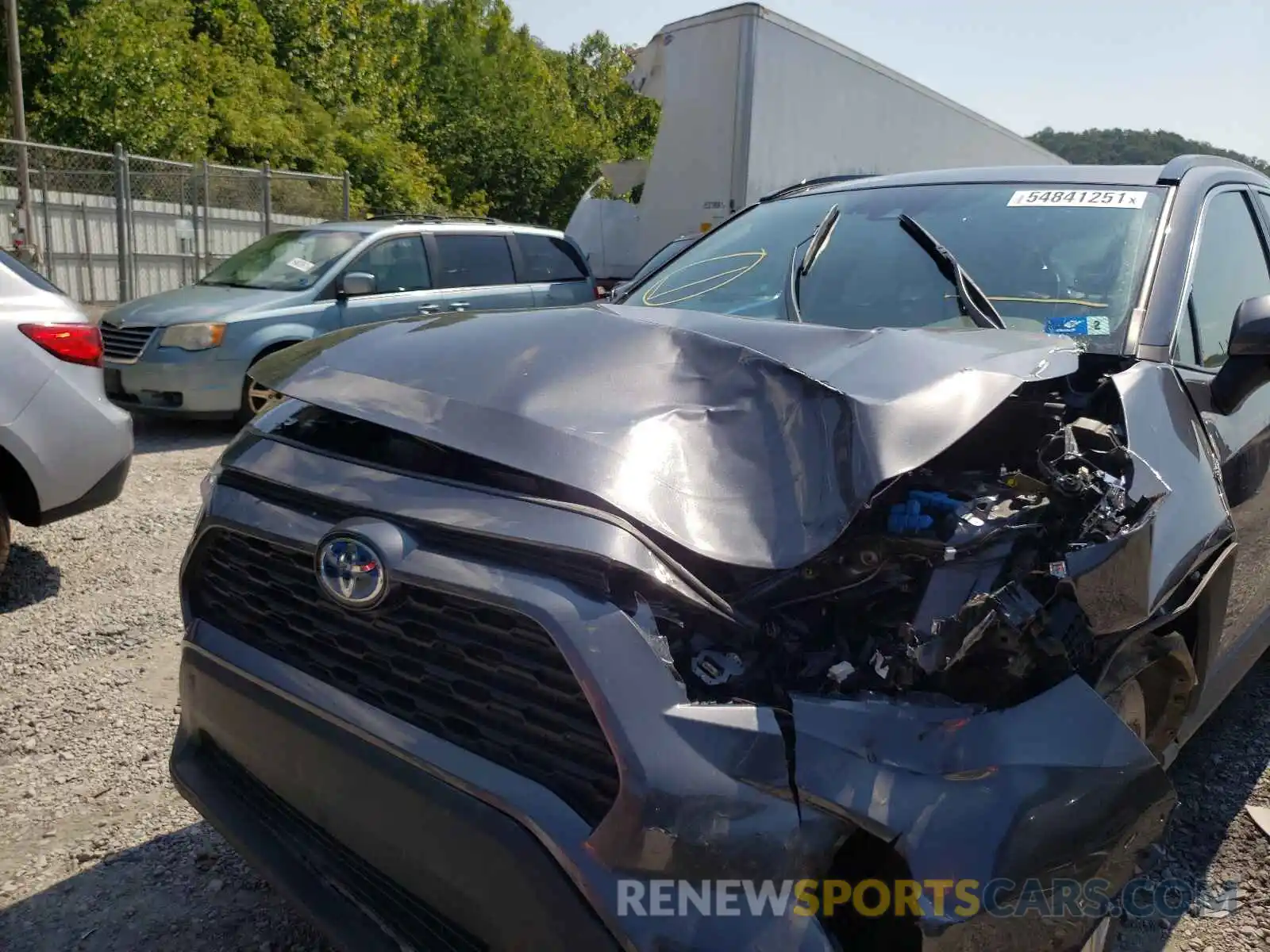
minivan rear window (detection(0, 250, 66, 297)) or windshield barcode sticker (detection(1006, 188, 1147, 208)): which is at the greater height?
windshield barcode sticker (detection(1006, 188, 1147, 208))

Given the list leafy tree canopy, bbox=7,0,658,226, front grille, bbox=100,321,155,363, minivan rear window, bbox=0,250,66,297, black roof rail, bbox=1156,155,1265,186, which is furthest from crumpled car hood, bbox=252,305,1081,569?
leafy tree canopy, bbox=7,0,658,226

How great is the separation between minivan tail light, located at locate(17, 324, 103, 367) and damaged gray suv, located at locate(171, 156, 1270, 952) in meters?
2.39

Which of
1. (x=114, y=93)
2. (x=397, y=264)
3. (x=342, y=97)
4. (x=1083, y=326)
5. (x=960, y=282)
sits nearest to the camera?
(x=1083, y=326)

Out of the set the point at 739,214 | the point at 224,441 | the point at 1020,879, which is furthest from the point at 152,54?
the point at 1020,879

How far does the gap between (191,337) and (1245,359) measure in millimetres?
7068

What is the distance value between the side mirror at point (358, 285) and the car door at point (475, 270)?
0.94 meters

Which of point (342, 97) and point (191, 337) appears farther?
point (342, 97)

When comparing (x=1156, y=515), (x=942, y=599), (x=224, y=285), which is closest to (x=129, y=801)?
(x=942, y=599)

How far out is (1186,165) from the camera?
10.3ft

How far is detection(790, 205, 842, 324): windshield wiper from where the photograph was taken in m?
2.96

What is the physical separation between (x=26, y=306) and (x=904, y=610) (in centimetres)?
399

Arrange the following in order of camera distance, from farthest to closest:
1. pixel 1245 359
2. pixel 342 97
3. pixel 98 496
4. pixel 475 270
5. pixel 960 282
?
pixel 342 97, pixel 475 270, pixel 98 496, pixel 960 282, pixel 1245 359

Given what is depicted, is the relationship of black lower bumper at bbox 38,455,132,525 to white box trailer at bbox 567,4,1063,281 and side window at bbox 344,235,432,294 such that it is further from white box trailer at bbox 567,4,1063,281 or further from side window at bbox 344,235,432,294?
white box trailer at bbox 567,4,1063,281

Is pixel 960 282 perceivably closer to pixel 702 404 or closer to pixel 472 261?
pixel 702 404
